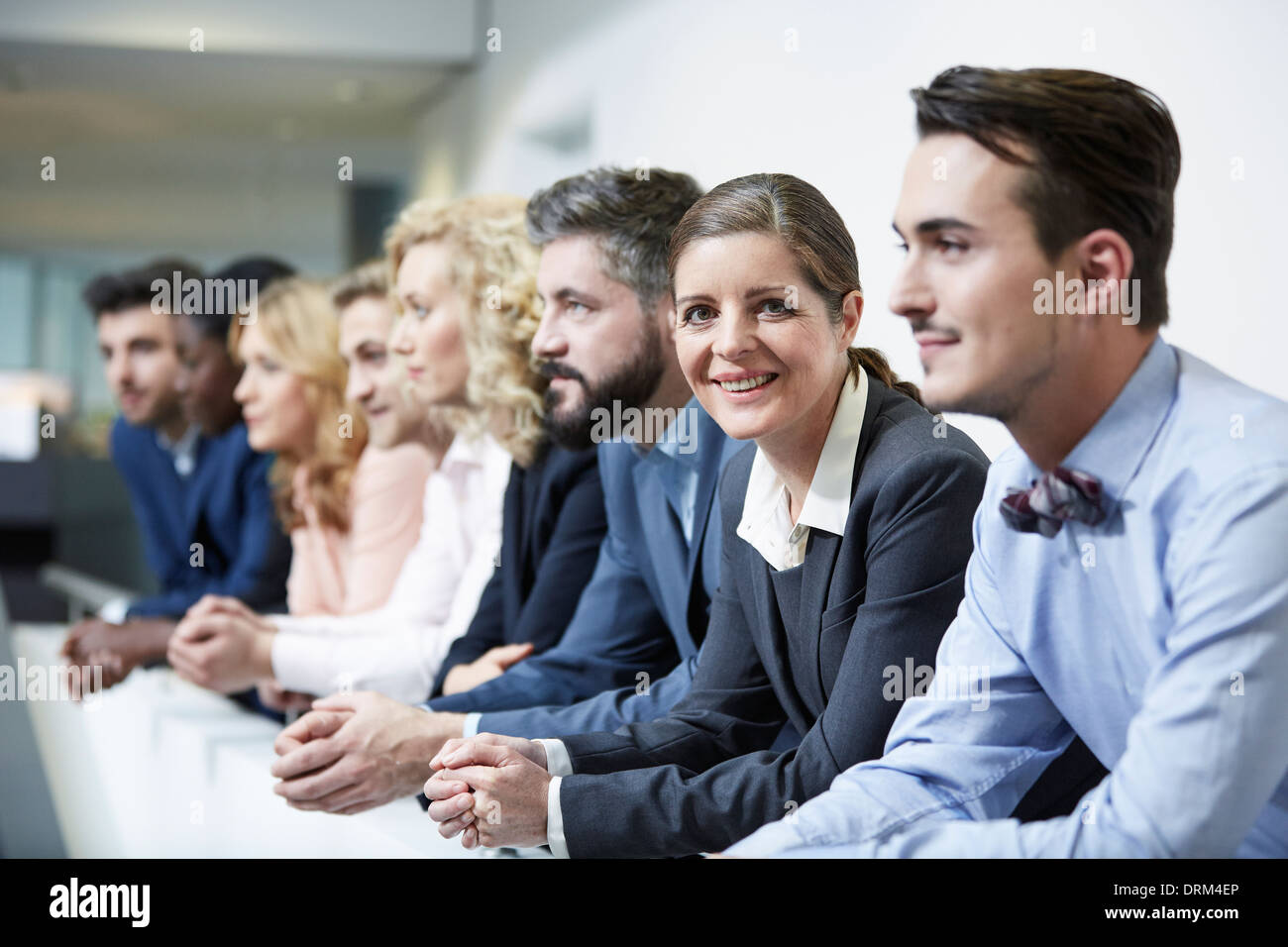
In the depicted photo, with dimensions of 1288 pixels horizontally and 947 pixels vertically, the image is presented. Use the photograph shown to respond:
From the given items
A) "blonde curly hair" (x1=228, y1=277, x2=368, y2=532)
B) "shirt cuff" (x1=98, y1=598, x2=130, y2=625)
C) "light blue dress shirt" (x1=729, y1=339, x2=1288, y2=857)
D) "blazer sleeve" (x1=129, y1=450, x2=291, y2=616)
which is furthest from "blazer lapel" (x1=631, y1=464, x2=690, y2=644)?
"shirt cuff" (x1=98, y1=598, x2=130, y2=625)

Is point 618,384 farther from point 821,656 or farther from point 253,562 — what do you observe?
point 253,562

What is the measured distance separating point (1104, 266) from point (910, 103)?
0.71m

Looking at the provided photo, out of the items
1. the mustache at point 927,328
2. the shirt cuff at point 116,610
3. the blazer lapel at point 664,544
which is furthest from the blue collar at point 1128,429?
the shirt cuff at point 116,610

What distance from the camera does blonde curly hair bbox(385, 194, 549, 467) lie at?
6.52ft

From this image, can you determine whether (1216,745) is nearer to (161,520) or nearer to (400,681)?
(400,681)

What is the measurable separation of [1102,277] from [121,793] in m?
2.39

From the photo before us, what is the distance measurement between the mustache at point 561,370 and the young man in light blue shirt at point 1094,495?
72 cm

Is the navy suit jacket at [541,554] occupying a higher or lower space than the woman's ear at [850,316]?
lower

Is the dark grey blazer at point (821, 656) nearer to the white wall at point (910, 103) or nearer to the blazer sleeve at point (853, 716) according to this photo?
the blazer sleeve at point (853, 716)

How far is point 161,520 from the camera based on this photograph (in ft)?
11.3

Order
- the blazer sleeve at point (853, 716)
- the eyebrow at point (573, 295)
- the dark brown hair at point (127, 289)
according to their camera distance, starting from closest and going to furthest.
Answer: the blazer sleeve at point (853, 716) < the eyebrow at point (573, 295) < the dark brown hair at point (127, 289)

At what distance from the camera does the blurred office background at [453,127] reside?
1345 millimetres

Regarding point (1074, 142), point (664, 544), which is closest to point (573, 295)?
point (664, 544)

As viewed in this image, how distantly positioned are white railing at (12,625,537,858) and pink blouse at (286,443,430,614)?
278mm
